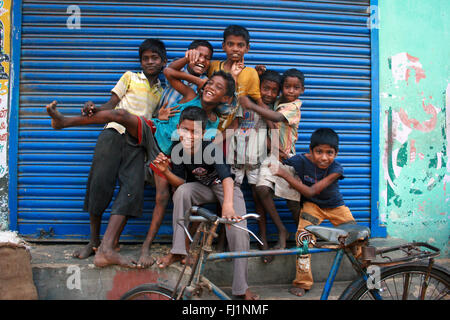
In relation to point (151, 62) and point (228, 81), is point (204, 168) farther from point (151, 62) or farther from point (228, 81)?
point (151, 62)

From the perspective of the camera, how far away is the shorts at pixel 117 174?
2.90 meters

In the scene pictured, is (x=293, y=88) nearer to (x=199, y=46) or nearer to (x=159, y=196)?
(x=199, y=46)

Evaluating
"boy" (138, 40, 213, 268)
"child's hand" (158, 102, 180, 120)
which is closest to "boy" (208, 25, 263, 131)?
"boy" (138, 40, 213, 268)

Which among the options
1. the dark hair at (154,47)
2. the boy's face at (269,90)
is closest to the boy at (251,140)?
the boy's face at (269,90)

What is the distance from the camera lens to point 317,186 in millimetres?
2922

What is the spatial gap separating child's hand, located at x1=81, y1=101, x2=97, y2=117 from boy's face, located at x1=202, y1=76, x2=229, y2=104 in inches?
35.9

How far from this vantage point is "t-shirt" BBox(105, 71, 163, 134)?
3.16 m

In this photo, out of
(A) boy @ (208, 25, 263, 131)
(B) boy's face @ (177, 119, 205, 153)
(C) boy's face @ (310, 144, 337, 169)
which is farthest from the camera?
(A) boy @ (208, 25, 263, 131)

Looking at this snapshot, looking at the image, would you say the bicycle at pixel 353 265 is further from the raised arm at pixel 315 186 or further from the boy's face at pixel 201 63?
the boy's face at pixel 201 63

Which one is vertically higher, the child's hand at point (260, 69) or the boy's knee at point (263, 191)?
the child's hand at point (260, 69)

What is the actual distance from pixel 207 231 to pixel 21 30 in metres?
3.20

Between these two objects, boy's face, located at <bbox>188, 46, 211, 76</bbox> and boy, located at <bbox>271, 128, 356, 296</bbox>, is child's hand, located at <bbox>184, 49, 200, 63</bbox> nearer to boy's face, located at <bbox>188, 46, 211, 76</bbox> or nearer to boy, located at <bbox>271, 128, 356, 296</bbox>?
boy's face, located at <bbox>188, 46, 211, 76</bbox>

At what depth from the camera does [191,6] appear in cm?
366

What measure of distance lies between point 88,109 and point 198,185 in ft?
3.44
